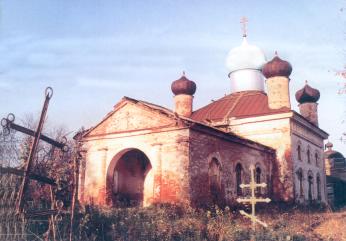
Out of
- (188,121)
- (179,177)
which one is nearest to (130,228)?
(179,177)

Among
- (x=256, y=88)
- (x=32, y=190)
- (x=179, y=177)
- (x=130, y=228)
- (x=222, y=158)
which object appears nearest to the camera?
(x=130, y=228)

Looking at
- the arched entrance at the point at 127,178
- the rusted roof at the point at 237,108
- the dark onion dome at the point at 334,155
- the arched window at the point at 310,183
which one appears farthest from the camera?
the dark onion dome at the point at 334,155

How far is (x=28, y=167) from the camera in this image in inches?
272

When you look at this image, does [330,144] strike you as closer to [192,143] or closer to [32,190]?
[192,143]

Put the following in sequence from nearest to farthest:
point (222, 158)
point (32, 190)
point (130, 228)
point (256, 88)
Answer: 1. point (130, 228)
2. point (32, 190)
3. point (222, 158)
4. point (256, 88)

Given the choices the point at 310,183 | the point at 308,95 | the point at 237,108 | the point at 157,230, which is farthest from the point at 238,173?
the point at 308,95

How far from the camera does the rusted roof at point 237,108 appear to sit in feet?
70.2

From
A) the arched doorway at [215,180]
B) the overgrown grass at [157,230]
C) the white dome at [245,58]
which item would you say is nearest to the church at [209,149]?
the arched doorway at [215,180]

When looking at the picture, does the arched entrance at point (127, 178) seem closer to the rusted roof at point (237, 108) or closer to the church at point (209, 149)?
the church at point (209, 149)

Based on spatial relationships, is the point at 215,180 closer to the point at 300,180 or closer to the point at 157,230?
the point at 157,230

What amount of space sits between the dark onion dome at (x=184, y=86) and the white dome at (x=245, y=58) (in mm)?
4260

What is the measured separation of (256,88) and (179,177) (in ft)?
43.9

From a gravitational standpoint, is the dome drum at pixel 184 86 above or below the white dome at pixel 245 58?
below

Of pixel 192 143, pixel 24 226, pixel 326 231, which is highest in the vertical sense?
pixel 192 143
